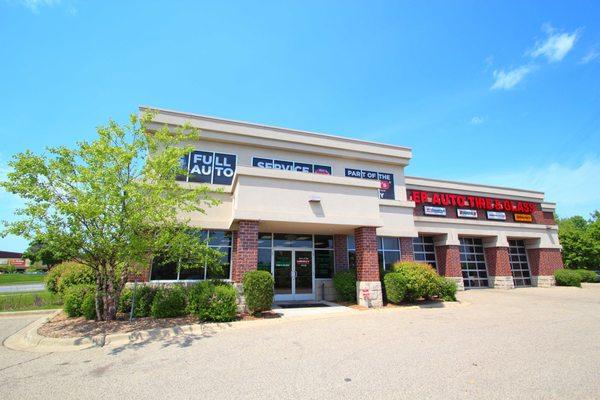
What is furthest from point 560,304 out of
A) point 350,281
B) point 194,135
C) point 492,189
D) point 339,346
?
point 194,135

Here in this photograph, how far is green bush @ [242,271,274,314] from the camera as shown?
1022cm

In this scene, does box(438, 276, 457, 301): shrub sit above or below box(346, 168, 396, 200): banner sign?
below

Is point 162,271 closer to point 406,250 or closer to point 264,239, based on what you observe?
point 264,239

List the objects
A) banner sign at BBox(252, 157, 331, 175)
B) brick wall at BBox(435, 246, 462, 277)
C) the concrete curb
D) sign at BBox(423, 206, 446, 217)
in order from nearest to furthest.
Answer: the concrete curb → banner sign at BBox(252, 157, 331, 175) → brick wall at BBox(435, 246, 462, 277) → sign at BBox(423, 206, 446, 217)

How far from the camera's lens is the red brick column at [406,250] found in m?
16.7

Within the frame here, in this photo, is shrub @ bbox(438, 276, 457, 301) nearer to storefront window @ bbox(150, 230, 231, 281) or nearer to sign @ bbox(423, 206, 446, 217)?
sign @ bbox(423, 206, 446, 217)

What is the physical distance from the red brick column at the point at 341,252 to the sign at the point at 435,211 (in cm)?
720

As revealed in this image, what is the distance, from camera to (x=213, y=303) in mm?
9547

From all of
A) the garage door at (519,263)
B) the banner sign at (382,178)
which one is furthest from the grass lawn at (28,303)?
the garage door at (519,263)

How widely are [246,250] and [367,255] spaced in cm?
499

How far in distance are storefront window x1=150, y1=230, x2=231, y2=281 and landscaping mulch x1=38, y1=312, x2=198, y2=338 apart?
2.67m

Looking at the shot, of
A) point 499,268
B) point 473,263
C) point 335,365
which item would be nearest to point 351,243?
point 335,365

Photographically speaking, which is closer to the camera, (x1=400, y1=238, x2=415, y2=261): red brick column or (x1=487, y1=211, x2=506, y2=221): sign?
(x1=400, y1=238, x2=415, y2=261): red brick column

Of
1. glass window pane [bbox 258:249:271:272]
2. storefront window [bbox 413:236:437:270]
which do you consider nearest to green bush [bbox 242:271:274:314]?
glass window pane [bbox 258:249:271:272]
